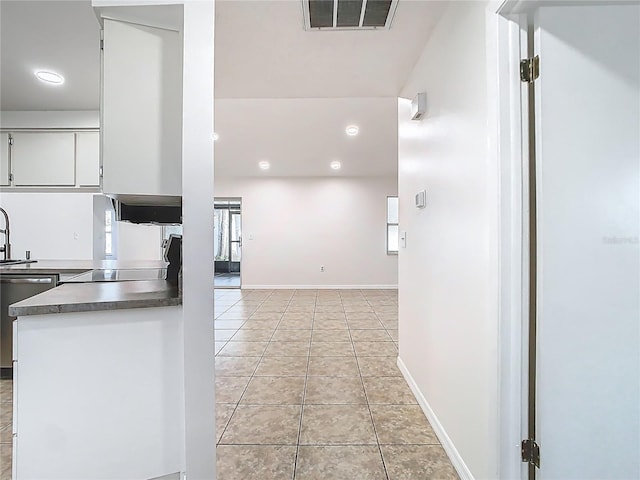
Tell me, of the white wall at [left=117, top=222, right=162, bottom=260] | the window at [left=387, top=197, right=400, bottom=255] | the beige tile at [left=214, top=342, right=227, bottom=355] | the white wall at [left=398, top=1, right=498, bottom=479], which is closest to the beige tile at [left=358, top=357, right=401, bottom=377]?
the white wall at [left=398, top=1, right=498, bottom=479]

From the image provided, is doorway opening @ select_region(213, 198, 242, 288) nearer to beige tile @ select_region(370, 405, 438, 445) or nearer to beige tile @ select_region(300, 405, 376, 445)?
beige tile @ select_region(300, 405, 376, 445)

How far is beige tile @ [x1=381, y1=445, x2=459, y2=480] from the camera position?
149 centimetres

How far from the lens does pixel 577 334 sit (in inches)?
45.6

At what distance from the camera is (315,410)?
2066 millimetres

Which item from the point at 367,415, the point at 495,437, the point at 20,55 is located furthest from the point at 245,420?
the point at 20,55

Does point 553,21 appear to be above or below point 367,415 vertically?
above

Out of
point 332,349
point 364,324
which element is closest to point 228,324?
point 332,349

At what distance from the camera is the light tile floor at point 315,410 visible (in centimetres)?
156

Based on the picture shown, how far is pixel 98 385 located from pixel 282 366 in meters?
1.70

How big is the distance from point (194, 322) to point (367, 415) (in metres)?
1.30

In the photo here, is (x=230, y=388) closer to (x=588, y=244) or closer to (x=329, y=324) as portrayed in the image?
(x=329, y=324)

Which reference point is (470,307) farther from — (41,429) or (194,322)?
(41,429)

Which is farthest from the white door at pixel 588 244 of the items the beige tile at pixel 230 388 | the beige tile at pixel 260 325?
the beige tile at pixel 260 325

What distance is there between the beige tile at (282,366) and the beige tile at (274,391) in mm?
98
